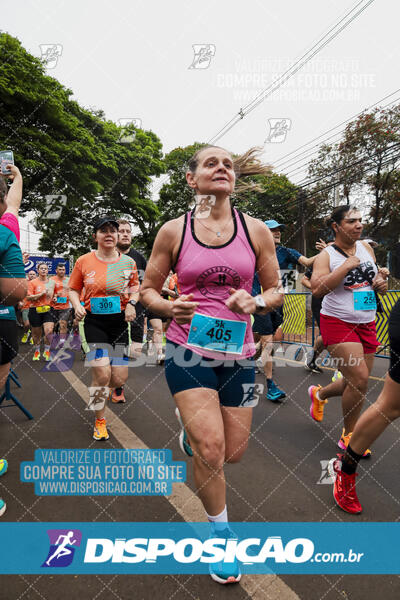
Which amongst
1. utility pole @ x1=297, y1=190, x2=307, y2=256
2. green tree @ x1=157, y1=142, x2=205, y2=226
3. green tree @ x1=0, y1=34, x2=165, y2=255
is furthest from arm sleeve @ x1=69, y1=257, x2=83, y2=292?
green tree @ x1=157, y1=142, x2=205, y2=226

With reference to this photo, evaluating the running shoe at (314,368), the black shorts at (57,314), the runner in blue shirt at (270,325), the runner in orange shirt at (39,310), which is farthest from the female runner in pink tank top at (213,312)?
the black shorts at (57,314)

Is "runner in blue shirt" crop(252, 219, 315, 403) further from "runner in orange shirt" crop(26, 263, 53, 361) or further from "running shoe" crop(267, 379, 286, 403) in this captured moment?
"runner in orange shirt" crop(26, 263, 53, 361)

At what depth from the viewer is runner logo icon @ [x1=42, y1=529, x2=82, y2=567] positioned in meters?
1.91

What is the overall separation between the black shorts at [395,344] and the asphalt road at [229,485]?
91 centimetres

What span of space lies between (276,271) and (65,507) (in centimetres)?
196

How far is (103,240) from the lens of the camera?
12.7ft

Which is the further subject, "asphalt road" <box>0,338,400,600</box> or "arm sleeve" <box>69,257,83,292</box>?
"arm sleeve" <box>69,257,83,292</box>

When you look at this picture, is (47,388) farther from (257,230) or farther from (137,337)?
(257,230)

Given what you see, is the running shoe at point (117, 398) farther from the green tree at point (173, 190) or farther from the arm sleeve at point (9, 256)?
the green tree at point (173, 190)

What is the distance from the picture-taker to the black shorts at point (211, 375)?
73.9 inches

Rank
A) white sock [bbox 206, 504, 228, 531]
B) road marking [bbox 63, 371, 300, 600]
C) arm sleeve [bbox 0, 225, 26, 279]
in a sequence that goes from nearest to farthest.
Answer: road marking [bbox 63, 371, 300, 600]
white sock [bbox 206, 504, 228, 531]
arm sleeve [bbox 0, 225, 26, 279]

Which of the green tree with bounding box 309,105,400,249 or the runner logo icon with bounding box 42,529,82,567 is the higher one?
the green tree with bounding box 309,105,400,249

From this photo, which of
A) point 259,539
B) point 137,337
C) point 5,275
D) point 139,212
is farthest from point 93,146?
point 259,539

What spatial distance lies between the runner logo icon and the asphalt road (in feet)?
0.30
